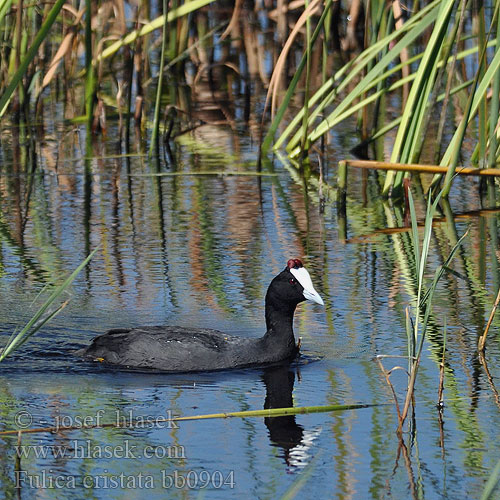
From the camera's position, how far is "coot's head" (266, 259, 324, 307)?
19.3 feet

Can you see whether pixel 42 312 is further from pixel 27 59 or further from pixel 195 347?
pixel 195 347

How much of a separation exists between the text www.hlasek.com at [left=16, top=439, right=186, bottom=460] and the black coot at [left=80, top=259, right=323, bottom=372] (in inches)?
50.6

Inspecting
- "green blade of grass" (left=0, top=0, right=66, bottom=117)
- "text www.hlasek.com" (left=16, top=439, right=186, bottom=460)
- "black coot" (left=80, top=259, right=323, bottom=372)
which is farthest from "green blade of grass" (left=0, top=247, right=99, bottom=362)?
"black coot" (left=80, top=259, right=323, bottom=372)

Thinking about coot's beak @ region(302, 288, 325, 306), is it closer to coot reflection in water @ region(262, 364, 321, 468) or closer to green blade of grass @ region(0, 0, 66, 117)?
coot reflection in water @ region(262, 364, 321, 468)

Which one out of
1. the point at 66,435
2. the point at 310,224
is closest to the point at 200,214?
the point at 310,224

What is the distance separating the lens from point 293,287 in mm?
5934

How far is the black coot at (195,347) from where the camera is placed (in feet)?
18.8

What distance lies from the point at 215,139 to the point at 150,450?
7.16 metres

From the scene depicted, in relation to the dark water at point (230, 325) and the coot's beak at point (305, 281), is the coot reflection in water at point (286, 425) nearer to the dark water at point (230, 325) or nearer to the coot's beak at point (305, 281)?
the dark water at point (230, 325)

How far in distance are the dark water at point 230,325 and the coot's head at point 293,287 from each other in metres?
0.28

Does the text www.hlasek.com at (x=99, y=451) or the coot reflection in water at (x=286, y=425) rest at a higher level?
the text www.hlasek.com at (x=99, y=451)

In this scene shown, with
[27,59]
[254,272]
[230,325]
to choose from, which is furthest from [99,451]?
[254,272]

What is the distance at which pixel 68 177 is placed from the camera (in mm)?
9781

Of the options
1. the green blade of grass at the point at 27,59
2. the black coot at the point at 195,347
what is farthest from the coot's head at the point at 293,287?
the green blade of grass at the point at 27,59
